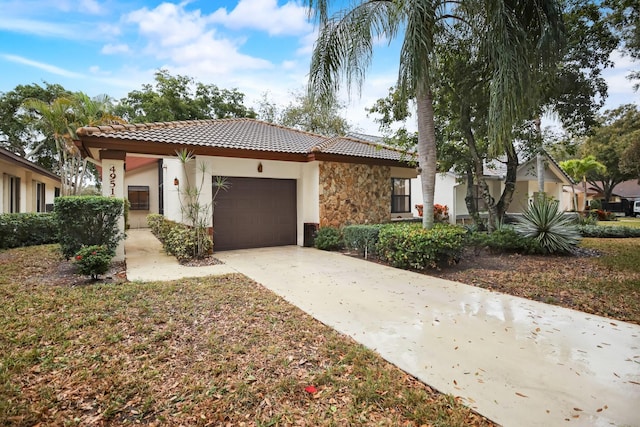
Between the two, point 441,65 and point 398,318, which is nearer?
point 398,318

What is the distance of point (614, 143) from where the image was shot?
25.7 metres

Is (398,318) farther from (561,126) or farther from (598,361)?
(561,126)

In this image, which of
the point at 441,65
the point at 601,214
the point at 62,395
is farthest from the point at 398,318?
the point at 601,214

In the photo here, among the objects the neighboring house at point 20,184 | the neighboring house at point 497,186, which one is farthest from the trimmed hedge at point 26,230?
the neighboring house at point 497,186

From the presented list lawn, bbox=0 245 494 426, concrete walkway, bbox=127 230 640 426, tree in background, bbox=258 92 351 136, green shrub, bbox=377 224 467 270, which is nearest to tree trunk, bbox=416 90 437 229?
green shrub, bbox=377 224 467 270

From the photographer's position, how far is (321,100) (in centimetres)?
769

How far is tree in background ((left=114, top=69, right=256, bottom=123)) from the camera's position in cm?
2238

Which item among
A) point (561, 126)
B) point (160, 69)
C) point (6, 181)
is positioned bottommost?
point (6, 181)

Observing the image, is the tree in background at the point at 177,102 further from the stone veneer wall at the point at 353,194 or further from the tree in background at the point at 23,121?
the stone veneer wall at the point at 353,194

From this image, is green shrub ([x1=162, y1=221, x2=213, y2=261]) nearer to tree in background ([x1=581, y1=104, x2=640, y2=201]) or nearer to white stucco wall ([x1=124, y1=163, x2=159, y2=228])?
white stucco wall ([x1=124, y1=163, x2=159, y2=228])

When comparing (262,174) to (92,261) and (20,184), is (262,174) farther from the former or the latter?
(20,184)

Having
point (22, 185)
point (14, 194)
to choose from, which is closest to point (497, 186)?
point (14, 194)

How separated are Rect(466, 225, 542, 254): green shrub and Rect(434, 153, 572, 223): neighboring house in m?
7.89

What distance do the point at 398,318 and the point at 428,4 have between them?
18.6ft
